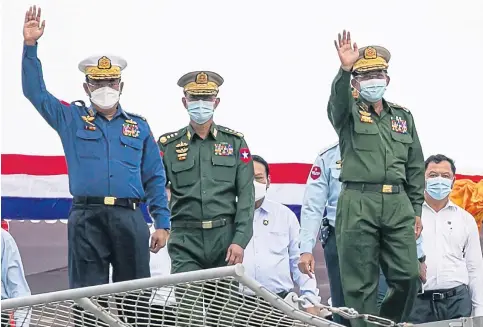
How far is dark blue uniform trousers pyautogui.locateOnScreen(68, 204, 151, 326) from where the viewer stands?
18.0 ft

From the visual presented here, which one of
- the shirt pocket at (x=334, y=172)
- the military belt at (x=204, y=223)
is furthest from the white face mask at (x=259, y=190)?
the military belt at (x=204, y=223)

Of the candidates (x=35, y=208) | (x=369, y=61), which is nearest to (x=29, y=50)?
(x=369, y=61)

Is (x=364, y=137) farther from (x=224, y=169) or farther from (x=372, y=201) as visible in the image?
(x=224, y=169)

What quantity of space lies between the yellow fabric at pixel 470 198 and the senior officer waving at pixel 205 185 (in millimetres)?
1692

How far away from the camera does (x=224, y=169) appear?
5836mm

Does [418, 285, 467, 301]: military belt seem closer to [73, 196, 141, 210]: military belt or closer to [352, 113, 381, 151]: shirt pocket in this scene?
[352, 113, 381, 151]: shirt pocket

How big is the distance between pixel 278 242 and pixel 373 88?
113 centimetres

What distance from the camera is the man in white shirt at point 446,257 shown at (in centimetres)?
647

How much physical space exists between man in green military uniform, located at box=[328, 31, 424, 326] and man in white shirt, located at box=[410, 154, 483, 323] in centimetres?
86

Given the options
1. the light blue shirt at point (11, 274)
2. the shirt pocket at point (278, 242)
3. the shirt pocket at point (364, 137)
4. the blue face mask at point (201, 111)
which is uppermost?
the blue face mask at point (201, 111)

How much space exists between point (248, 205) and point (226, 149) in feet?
0.80

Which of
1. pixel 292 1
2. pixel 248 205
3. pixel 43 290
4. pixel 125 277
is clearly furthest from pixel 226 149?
pixel 292 1

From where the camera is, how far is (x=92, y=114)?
18.6 ft

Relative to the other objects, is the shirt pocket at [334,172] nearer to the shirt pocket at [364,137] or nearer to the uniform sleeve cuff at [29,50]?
the shirt pocket at [364,137]
